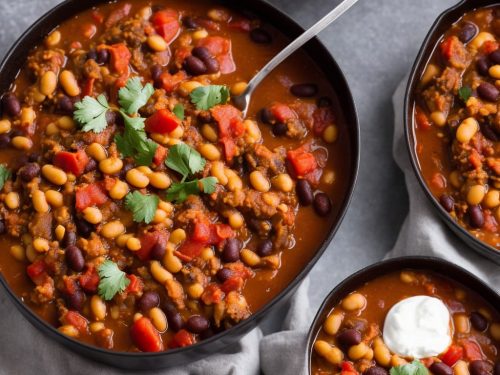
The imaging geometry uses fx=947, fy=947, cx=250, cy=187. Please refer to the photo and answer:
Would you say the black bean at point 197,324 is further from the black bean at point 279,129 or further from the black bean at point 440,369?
the black bean at point 440,369

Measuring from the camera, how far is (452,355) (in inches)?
203

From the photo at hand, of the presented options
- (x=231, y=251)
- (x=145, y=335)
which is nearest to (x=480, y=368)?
(x=231, y=251)

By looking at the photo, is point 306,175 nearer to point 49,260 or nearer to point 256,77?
point 256,77

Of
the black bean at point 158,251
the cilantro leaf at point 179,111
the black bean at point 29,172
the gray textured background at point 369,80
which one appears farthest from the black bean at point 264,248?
the black bean at point 29,172

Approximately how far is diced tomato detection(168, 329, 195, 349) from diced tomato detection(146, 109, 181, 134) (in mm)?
1101

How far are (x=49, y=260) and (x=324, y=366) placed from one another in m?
1.60

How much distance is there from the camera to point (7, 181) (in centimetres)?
520

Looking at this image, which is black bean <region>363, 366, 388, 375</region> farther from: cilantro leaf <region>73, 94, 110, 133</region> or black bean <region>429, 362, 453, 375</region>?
cilantro leaf <region>73, 94, 110, 133</region>

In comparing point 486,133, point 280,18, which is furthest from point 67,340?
point 486,133

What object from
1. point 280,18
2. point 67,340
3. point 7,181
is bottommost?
point 67,340

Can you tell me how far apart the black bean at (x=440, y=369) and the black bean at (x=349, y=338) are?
0.42m

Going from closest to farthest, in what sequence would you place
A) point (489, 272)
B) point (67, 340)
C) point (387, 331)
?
point (67, 340), point (387, 331), point (489, 272)

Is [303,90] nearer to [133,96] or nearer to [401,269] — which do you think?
[133,96]

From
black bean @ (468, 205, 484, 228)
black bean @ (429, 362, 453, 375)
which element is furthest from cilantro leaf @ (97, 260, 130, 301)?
black bean @ (468, 205, 484, 228)
